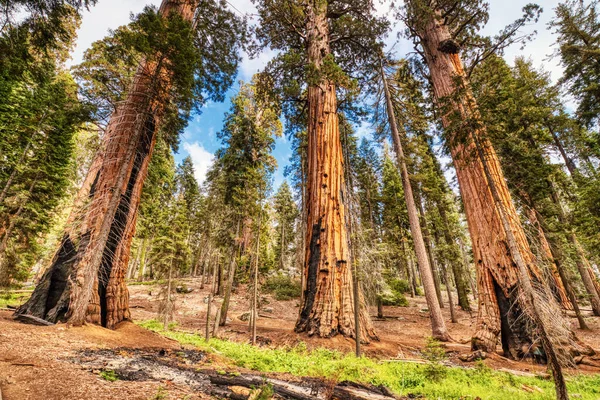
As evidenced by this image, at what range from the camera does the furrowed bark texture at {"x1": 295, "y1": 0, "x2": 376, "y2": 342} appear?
6402 millimetres

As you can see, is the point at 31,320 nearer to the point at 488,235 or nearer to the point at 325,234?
the point at 325,234

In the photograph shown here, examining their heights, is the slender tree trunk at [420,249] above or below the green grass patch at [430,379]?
above

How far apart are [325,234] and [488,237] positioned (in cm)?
403

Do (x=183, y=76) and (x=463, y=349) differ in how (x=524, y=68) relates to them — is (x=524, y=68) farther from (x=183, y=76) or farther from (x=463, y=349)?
(x=183, y=76)

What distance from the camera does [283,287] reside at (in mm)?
23172

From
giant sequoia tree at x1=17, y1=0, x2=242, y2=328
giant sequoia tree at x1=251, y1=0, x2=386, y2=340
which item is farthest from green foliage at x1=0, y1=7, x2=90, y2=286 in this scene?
giant sequoia tree at x1=251, y1=0, x2=386, y2=340

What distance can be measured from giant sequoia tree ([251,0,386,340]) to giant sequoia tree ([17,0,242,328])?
342cm

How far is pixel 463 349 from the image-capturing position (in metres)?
6.91

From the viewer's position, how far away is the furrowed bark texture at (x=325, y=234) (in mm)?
6402

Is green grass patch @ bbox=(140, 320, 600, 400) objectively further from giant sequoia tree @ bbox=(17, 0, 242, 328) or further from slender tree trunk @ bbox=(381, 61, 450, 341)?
slender tree trunk @ bbox=(381, 61, 450, 341)

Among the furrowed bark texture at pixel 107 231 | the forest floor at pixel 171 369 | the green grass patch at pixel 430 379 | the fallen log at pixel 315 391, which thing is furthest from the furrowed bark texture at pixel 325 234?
the furrowed bark texture at pixel 107 231

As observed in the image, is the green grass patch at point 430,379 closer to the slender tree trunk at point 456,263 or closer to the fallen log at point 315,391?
the fallen log at point 315,391

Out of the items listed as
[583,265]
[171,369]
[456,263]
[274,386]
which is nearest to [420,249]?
[456,263]

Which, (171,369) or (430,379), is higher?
(171,369)
